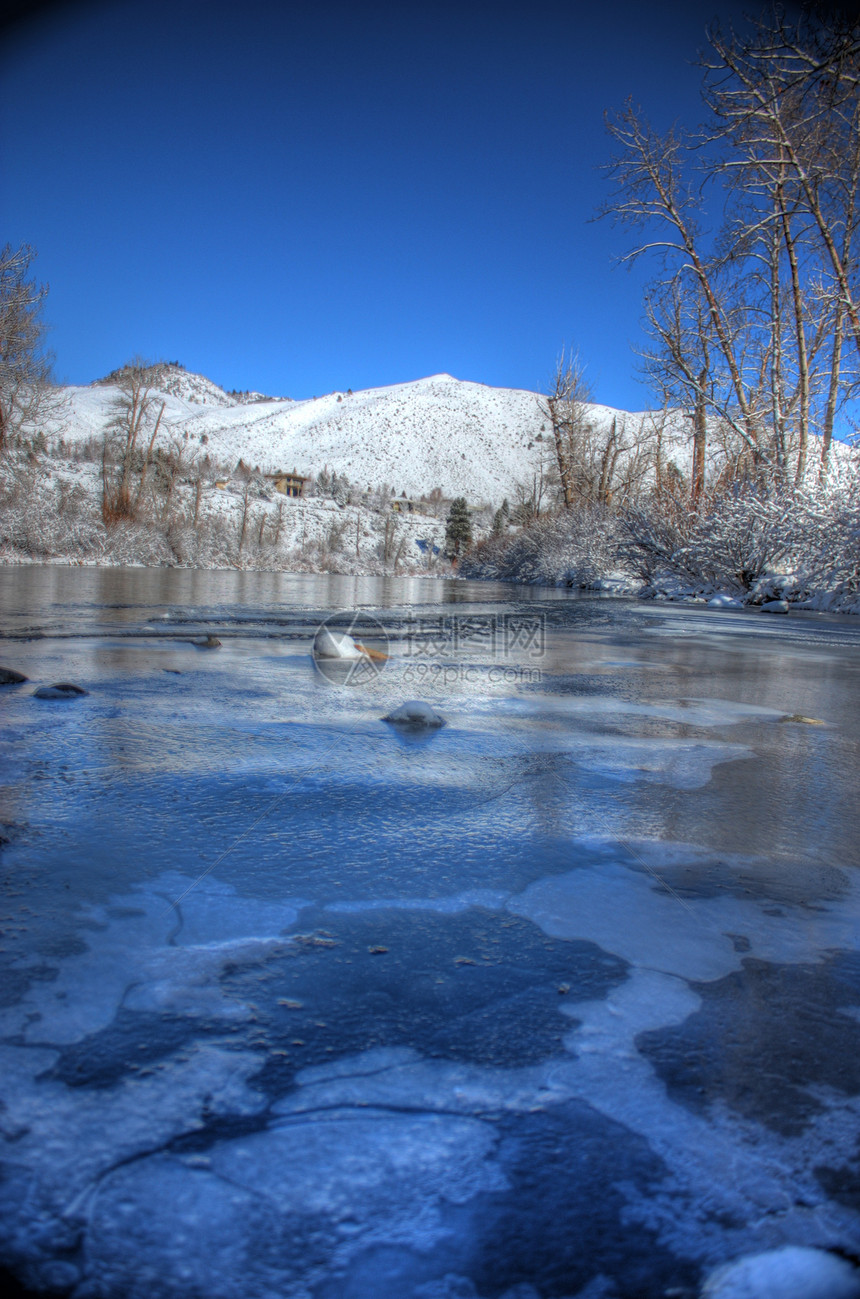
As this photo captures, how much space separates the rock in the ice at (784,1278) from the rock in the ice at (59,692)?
9.22 ft

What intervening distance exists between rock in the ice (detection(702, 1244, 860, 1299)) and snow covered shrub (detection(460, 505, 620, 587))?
16.7 meters

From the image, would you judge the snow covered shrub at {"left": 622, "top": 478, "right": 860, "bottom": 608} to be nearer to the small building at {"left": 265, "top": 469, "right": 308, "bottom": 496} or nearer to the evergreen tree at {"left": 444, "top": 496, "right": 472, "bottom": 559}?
the evergreen tree at {"left": 444, "top": 496, "right": 472, "bottom": 559}

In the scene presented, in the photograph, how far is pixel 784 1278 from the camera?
0.57 metres

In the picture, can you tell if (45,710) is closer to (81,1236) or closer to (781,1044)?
(81,1236)

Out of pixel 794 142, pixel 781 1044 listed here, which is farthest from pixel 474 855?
pixel 794 142

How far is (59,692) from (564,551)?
19388 mm

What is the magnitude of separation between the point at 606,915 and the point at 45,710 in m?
2.18

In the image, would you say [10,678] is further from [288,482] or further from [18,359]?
[288,482]

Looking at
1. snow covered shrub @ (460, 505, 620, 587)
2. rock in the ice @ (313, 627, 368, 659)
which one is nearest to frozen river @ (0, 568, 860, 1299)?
rock in the ice @ (313, 627, 368, 659)

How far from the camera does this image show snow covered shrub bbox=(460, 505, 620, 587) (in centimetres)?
1870

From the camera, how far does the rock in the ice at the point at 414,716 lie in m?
2.58

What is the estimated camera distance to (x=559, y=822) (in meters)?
1.63

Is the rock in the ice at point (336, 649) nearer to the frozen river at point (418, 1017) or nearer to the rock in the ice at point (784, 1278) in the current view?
the frozen river at point (418, 1017)

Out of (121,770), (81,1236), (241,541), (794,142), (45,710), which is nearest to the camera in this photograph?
(81,1236)
